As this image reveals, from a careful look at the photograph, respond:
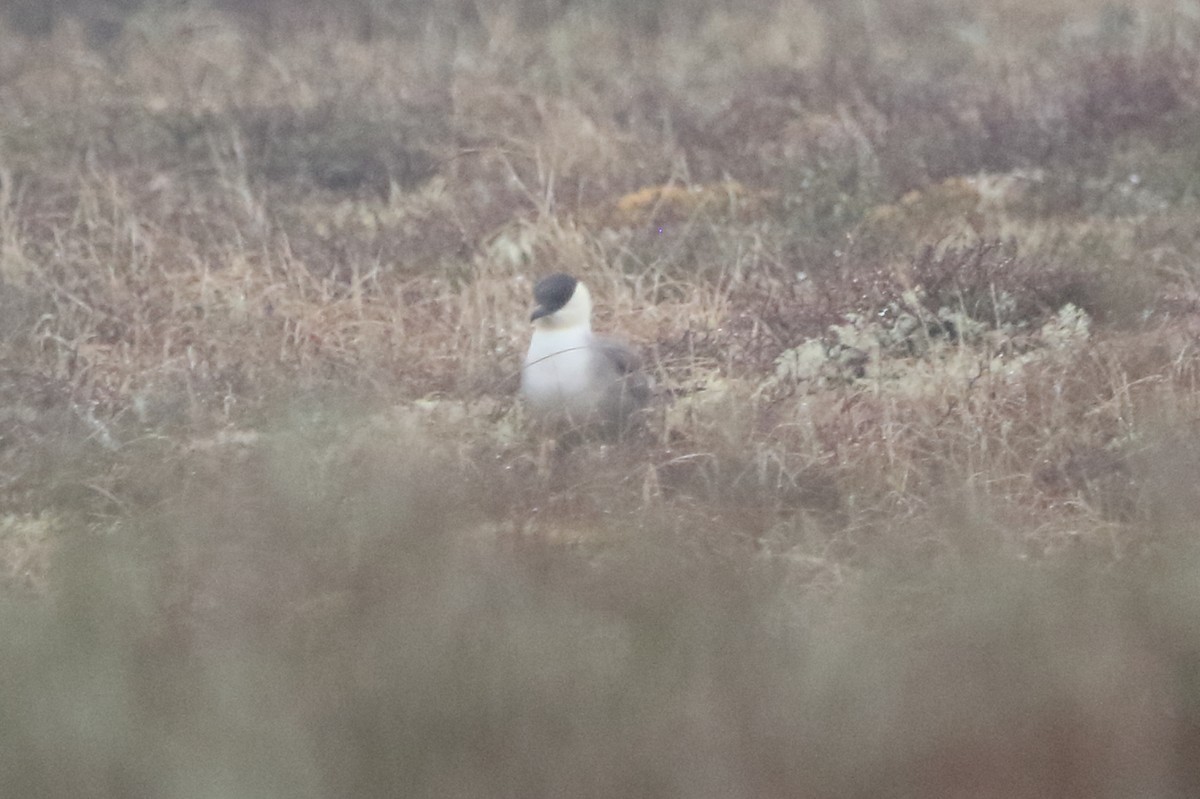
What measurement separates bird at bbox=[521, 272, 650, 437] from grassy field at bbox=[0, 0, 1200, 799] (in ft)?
0.25

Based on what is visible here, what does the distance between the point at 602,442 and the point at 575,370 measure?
0.30 metres

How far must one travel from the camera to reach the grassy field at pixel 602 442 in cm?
264

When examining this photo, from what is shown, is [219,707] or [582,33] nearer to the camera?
[219,707]

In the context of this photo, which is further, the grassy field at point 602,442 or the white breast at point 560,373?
the white breast at point 560,373

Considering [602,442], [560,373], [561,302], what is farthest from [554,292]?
[602,442]

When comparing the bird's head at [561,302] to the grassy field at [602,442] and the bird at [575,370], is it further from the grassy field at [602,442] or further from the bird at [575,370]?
the grassy field at [602,442]

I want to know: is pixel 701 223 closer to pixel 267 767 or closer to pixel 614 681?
pixel 614 681

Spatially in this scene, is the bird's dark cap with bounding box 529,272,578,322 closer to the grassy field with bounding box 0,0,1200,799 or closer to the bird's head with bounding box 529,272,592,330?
the bird's head with bounding box 529,272,592,330

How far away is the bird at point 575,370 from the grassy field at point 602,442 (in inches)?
3.0

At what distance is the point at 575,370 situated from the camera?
3580 millimetres

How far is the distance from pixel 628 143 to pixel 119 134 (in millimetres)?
1598

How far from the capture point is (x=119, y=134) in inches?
188

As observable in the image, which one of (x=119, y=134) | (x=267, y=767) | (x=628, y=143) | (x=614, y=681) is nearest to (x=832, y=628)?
(x=614, y=681)

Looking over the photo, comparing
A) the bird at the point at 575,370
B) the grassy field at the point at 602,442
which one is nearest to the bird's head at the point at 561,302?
the bird at the point at 575,370
